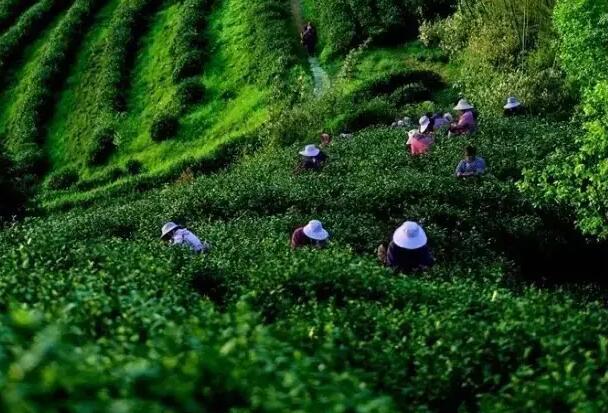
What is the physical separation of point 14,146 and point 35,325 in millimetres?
41429

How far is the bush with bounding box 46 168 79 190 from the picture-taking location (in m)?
40.7

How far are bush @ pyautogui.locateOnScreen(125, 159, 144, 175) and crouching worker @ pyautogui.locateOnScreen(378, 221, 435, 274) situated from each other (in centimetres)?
2561

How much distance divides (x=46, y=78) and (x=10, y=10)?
12.5 m

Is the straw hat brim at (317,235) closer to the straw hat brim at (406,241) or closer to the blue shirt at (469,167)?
the straw hat brim at (406,241)

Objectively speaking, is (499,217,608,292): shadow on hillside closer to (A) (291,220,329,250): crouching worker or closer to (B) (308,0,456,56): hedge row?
(A) (291,220,329,250): crouching worker

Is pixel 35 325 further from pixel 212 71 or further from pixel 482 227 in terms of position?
pixel 212 71

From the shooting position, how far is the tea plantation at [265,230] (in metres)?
6.84

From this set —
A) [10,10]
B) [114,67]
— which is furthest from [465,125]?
[10,10]

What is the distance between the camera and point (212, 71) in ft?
153

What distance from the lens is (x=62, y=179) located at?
40938 millimetres

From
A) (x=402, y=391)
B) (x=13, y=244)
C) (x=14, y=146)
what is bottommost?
(x=14, y=146)

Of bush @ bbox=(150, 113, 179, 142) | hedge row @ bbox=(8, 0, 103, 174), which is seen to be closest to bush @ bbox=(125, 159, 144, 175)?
bush @ bbox=(150, 113, 179, 142)

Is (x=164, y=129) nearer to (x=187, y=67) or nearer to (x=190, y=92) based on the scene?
(x=190, y=92)

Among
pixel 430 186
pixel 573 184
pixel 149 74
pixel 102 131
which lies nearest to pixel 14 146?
pixel 102 131
